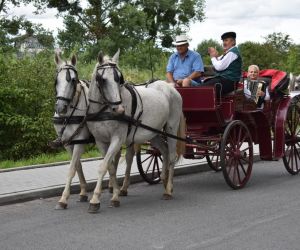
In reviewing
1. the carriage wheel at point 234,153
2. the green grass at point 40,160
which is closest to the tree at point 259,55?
the green grass at point 40,160

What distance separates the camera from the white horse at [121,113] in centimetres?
746

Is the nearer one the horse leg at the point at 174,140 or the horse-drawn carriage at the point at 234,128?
the horse leg at the point at 174,140

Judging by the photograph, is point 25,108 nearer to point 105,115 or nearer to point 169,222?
point 105,115

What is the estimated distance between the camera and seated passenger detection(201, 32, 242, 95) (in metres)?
9.17

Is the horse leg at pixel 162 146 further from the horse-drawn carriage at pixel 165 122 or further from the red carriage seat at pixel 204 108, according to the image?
the red carriage seat at pixel 204 108

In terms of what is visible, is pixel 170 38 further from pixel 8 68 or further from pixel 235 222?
pixel 235 222

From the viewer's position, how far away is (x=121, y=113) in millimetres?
7504

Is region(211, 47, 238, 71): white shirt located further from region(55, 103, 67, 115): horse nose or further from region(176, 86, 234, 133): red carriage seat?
region(55, 103, 67, 115): horse nose

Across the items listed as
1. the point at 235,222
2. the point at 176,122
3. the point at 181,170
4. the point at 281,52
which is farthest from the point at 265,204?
the point at 281,52

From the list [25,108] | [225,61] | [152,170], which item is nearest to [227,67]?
[225,61]

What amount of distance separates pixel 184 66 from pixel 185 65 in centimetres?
→ 3

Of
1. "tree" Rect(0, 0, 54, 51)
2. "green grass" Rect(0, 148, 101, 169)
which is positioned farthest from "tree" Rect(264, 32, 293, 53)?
"green grass" Rect(0, 148, 101, 169)

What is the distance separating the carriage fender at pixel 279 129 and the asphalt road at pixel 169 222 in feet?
2.56

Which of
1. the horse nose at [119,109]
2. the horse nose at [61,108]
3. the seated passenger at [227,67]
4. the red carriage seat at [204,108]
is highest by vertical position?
the seated passenger at [227,67]
